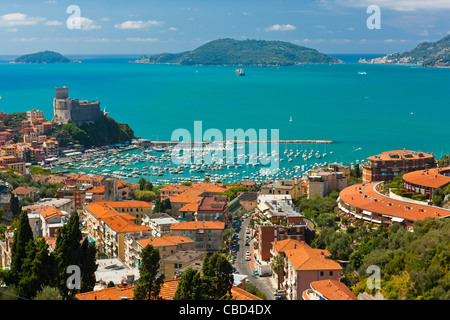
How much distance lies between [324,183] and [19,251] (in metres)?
9.71

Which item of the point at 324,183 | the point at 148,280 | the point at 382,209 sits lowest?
the point at 324,183

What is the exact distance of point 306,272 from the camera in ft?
28.6

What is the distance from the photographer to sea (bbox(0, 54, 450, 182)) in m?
33.8

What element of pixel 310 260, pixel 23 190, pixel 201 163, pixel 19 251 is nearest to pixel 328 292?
pixel 310 260

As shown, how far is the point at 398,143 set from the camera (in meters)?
32.6

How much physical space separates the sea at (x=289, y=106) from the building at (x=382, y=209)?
11.3 meters

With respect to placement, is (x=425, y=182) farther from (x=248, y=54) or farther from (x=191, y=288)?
(x=248, y=54)

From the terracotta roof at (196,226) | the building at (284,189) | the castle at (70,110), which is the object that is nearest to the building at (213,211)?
the terracotta roof at (196,226)

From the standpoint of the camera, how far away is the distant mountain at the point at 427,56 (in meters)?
107

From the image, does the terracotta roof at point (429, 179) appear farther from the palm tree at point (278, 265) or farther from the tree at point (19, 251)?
the tree at point (19, 251)

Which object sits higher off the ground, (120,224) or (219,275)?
(219,275)

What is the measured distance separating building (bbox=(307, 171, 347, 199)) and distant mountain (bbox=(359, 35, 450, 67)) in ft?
317
